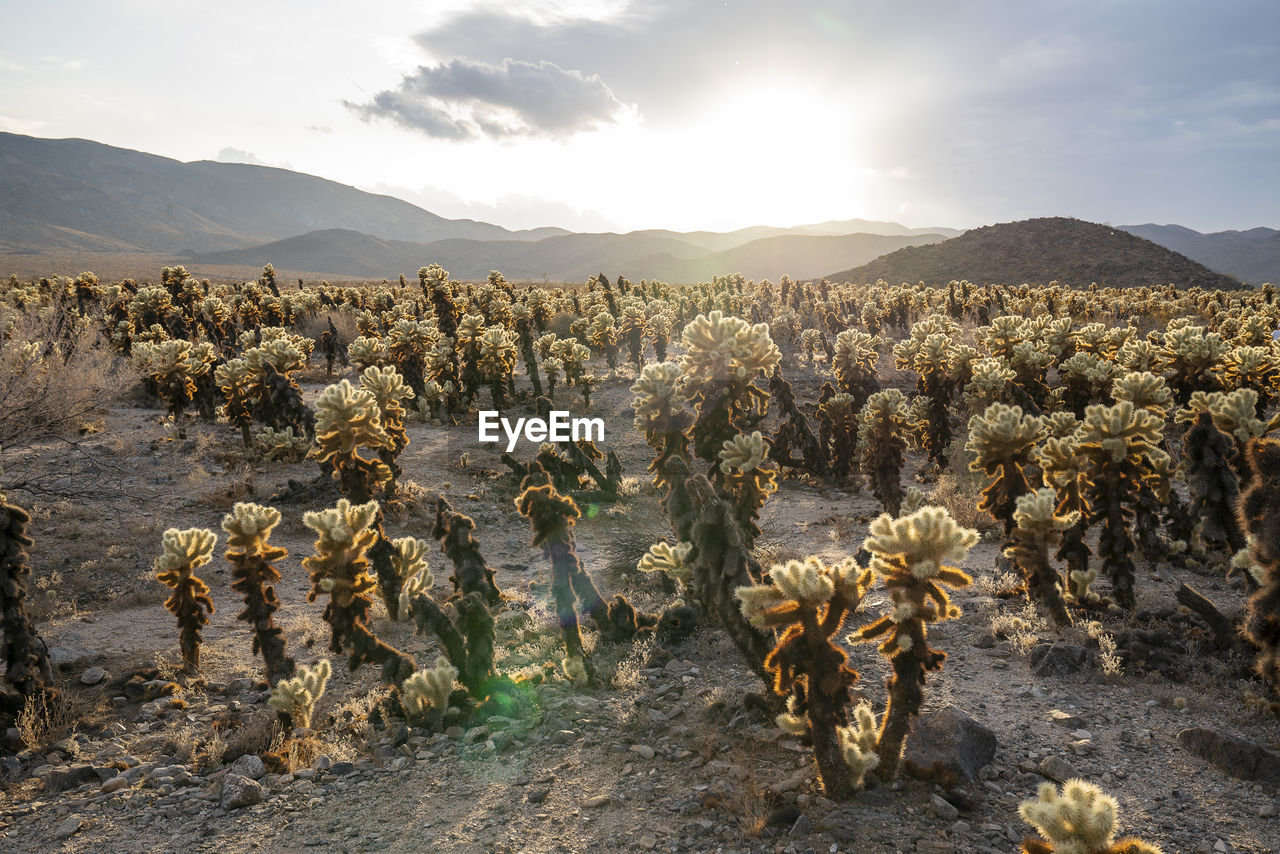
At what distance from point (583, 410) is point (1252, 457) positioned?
16563 mm

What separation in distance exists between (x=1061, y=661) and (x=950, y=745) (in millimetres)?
2526

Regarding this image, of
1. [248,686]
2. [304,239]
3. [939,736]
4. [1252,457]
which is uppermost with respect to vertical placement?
[304,239]

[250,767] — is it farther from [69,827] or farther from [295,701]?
[69,827]

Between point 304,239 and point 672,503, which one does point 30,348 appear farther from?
point 304,239

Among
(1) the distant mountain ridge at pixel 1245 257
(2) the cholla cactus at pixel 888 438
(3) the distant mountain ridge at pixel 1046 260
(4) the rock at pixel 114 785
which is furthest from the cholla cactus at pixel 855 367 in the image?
(1) the distant mountain ridge at pixel 1245 257

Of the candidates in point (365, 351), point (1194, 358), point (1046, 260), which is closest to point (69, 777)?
point (365, 351)

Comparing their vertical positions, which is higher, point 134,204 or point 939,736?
point 134,204

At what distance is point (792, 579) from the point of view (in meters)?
4.29

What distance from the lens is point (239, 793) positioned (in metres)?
5.12

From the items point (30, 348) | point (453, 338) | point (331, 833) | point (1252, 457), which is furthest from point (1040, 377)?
point (30, 348)

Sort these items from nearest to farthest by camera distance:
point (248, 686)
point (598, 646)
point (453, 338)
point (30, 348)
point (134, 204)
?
point (248, 686)
point (598, 646)
point (30, 348)
point (453, 338)
point (134, 204)

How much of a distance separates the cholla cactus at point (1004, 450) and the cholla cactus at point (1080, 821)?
560 cm

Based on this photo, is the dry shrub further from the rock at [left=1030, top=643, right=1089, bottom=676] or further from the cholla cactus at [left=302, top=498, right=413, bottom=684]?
the rock at [left=1030, top=643, right=1089, bottom=676]

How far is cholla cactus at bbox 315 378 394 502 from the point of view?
8727mm
